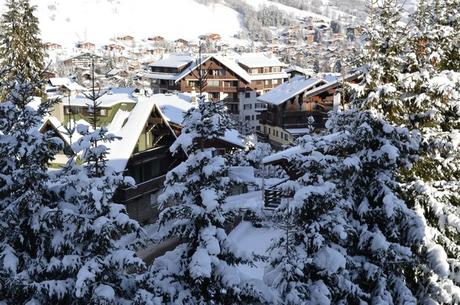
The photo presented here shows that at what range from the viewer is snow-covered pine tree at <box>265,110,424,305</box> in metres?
12.9

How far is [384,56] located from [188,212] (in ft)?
24.6

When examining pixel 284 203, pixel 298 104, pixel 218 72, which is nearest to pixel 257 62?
pixel 218 72

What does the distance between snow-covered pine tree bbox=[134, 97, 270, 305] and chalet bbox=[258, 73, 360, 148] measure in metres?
39.5

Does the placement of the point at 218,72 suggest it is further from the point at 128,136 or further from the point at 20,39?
the point at 128,136

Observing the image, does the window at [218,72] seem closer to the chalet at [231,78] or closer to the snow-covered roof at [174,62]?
the chalet at [231,78]

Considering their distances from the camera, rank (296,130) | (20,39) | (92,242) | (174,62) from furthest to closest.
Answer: (174,62)
(296,130)
(20,39)
(92,242)

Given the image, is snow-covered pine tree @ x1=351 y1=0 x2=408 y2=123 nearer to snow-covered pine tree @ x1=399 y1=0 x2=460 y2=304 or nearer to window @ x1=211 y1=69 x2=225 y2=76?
snow-covered pine tree @ x1=399 y1=0 x2=460 y2=304

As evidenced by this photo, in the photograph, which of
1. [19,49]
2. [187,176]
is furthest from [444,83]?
[19,49]

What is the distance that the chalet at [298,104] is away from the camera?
2047 inches

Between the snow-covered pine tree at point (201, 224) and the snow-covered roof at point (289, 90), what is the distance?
40.8 metres

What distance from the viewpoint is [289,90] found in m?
54.2

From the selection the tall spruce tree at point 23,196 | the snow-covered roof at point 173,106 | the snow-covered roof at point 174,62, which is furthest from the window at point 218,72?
the tall spruce tree at point 23,196

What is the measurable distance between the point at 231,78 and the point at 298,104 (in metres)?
25.7

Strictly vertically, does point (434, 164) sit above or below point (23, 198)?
below
